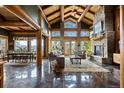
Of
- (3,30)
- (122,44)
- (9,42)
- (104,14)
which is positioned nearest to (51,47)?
(9,42)

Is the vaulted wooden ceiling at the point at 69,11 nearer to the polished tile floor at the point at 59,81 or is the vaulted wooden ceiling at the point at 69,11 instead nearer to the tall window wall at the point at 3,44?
the tall window wall at the point at 3,44

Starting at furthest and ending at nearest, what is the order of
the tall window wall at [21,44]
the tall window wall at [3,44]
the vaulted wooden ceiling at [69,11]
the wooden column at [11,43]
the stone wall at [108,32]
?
the tall window wall at [21,44], the wooden column at [11,43], the tall window wall at [3,44], the vaulted wooden ceiling at [69,11], the stone wall at [108,32]

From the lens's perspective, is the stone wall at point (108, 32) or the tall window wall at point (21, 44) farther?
the tall window wall at point (21, 44)

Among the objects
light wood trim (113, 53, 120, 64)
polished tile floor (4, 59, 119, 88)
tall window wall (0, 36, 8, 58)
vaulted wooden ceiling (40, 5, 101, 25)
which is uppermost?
vaulted wooden ceiling (40, 5, 101, 25)

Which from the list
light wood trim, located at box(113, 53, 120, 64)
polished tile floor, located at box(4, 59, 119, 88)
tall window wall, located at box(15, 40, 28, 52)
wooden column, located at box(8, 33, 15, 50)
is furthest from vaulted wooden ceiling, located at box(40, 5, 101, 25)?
polished tile floor, located at box(4, 59, 119, 88)

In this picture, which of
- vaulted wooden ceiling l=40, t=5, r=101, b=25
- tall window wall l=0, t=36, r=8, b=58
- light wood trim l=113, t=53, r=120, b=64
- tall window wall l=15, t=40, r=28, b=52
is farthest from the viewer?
tall window wall l=15, t=40, r=28, b=52

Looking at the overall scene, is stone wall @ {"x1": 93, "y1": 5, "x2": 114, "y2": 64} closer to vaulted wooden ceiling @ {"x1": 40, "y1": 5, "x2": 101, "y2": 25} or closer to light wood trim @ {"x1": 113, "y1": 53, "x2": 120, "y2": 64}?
light wood trim @ {"x1": 113, "y1": 53, "x2": 120, "y2": 64}

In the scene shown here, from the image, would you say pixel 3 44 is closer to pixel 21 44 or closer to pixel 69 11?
pixel 21 44

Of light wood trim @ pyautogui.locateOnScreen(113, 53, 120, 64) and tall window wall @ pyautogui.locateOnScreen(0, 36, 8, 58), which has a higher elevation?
tall window wall @ pyautogui.locateOnScreen(0, 36, 8, 58)

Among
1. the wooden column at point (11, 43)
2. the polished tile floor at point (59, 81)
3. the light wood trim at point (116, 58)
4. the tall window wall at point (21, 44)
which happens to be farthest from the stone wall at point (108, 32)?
the wooden column at point (11, 43)

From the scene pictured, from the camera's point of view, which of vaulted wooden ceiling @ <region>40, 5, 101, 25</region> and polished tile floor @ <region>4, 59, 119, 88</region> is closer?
polished tile floor @ <region>4, 59, 119, 88</region>

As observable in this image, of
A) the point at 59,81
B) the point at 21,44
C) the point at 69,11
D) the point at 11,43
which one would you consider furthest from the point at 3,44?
the point at 59,81
